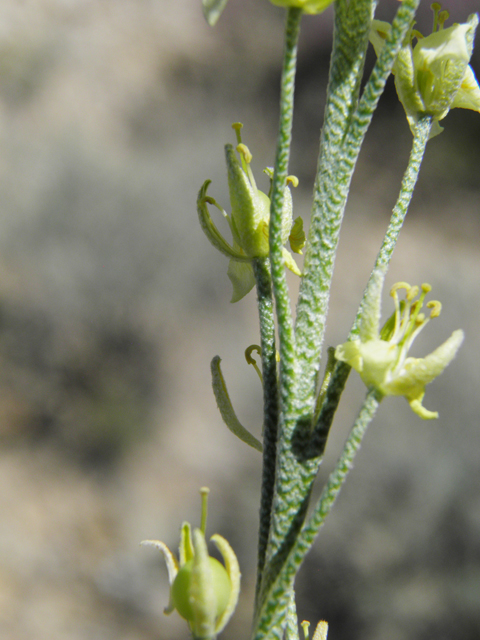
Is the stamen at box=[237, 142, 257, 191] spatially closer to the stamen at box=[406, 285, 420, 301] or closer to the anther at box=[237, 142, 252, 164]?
the anther at box=[237, 142, 252, 164]

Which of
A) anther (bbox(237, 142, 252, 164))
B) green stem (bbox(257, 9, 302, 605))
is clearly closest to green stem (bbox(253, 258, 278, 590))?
green stem (bbox(257, 9, 302, 605))

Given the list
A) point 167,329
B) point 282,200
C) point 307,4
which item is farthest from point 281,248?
point 167,329

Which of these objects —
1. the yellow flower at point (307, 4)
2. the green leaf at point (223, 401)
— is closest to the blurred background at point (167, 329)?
the green leaf at point (223, 401)

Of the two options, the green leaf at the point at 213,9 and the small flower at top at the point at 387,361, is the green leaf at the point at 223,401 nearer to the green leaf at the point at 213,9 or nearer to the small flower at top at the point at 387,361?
the small flower at top at the point at 387,361

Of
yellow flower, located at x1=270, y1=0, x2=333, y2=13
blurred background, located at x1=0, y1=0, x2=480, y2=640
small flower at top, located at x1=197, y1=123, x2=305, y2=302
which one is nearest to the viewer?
yellow flower, located at x1=270, y1=0, x2=333, y2=13

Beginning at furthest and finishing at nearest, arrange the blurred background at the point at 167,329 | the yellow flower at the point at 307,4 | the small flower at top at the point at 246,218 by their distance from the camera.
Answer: the blurred background at the point at 167,329 → the small flower at top at the point at 246,218 → the yellow flower at the point at 307,4

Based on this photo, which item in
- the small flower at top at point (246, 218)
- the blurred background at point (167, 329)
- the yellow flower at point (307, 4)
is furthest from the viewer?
the blurred background at point (167, 329)

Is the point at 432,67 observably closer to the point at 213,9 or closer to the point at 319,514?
the point at 213,9
